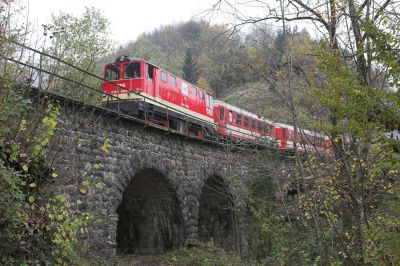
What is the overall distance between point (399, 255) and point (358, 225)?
2514 millimetres

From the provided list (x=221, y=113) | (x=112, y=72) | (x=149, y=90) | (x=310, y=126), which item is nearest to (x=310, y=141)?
(x=310, y=126)

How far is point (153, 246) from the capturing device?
46.6 ft

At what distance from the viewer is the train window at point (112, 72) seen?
16.1 meters

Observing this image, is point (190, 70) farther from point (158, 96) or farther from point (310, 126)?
point (310, 126)

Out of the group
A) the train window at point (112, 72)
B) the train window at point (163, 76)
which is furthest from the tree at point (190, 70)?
the train window at point (112, 72)

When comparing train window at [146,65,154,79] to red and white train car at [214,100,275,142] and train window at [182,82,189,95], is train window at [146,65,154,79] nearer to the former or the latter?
train window at [182,82,189,95]

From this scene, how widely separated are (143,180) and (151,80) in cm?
420

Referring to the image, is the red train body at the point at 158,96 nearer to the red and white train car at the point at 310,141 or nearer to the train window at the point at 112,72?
the train window at the point at 112,72

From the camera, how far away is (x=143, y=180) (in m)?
13.5

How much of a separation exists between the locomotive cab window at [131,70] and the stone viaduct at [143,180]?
11.3 ft

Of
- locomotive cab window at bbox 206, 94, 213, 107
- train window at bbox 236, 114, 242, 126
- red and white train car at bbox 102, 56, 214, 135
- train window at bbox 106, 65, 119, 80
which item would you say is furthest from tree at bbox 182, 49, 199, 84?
train window at bbox 106, 65, 119, 80

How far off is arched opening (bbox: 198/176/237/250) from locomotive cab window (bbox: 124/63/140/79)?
5.31 m

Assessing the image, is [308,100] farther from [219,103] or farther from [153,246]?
[219,103]

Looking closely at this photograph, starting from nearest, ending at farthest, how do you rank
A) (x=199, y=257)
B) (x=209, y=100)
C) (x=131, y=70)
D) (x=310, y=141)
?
(x=310, y=141)
(x=199, y=257)
(x=131, y=70)
(x=209, y=100)
